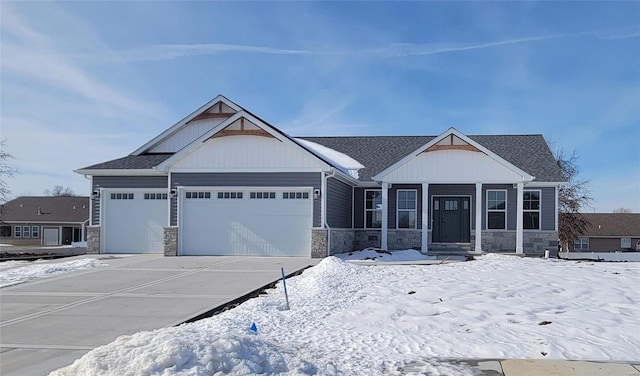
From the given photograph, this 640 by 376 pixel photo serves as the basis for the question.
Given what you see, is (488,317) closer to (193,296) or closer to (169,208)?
(193,296)

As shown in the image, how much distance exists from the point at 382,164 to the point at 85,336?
1725cm

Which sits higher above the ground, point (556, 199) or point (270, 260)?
point (556, 199)

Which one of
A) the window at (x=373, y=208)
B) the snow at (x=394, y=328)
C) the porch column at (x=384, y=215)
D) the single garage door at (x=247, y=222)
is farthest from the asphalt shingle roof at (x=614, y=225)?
the snow at (x=394, y=328)

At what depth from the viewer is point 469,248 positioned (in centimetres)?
2059

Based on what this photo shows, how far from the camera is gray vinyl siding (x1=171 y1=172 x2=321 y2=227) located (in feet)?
60.7

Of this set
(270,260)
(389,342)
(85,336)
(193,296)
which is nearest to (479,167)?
(270,260)

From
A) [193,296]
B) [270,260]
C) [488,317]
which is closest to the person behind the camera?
[488,317]

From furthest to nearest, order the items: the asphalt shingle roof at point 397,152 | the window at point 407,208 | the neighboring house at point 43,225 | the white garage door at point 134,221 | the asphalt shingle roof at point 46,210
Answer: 1. the asphalt shingle roof at point 46,210
2. the neighboring house at point 43,225
3. the window at point 407,208
4. the asphalt shingle roof at point 397,152
5. the white garage door at point 134,221

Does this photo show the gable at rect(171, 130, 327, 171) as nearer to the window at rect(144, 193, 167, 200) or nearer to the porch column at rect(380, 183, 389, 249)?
the window at rect(144, 193, 167, 200)

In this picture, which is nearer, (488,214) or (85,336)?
(85,336)

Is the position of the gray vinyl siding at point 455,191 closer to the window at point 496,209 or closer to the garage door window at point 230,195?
the window at point 496,209

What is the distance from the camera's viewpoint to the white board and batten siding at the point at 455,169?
19.8 meters

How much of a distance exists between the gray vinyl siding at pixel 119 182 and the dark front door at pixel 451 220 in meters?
10.7

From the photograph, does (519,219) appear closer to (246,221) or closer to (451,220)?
(451,220)
